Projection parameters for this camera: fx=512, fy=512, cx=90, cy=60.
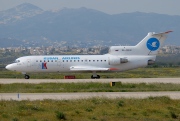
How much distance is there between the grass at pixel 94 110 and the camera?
25578 millimetres

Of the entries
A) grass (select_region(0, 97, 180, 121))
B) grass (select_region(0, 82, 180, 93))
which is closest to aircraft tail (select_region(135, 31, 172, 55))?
grass (select_region(0, 82, 180, 93))

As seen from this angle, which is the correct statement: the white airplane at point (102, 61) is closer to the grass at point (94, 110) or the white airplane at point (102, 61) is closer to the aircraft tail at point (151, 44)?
the aircraft tail at point (151, 44)

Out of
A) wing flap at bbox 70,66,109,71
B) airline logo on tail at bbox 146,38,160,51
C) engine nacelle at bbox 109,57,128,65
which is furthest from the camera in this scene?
airline logo on tail at bbox 146,38,160,51

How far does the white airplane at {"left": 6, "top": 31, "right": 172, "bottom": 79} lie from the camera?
6347 cm

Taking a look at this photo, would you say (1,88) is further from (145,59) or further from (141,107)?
(145,59)

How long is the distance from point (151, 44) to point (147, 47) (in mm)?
621

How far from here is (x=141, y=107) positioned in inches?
1153

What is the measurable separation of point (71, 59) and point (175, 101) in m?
Answer: 33.3

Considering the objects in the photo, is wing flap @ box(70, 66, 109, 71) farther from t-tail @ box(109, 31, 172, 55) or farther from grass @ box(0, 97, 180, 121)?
grass @ box(0, 97, 180, 121)

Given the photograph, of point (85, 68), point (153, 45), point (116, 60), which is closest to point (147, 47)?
point (153, 45)

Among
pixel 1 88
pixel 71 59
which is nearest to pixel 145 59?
pixel 71 59

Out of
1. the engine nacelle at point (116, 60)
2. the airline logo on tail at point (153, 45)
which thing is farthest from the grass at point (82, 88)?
the airline logo on tail at point (153, 45)

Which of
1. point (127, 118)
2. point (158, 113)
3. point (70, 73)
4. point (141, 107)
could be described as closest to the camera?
point (127, 118)

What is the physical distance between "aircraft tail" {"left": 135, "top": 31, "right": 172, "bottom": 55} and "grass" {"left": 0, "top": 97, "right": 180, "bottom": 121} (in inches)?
1215
